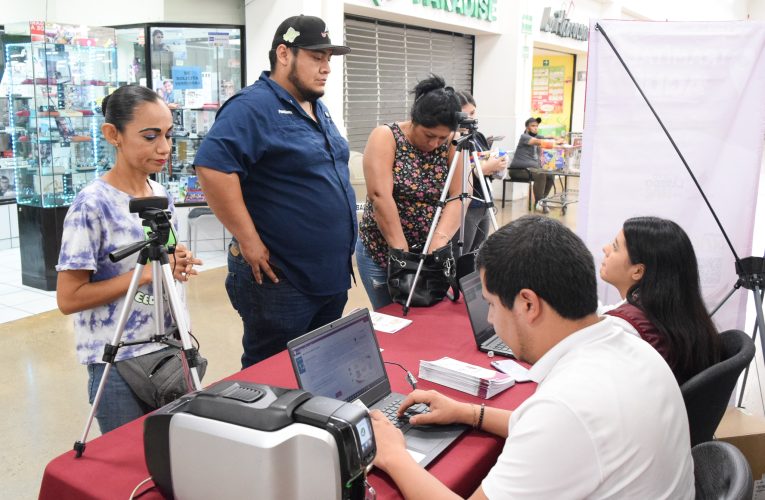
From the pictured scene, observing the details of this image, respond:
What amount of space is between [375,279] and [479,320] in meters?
0.71

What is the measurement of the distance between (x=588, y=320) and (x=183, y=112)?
536 cm

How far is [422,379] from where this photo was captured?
186 cm

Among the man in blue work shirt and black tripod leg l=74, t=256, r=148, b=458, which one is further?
the man in blue work shirt

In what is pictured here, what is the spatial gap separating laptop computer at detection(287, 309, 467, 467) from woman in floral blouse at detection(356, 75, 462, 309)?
0.95 meters

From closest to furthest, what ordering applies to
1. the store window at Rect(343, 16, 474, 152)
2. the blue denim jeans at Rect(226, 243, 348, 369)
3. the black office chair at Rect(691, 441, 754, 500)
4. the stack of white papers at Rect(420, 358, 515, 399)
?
the black office chair at Rect(691, 441, 754, 500), the stack of white papers at Rect(420, 358, 515, 399), the blue denim jeans at Rect(226, 243, 348, 369), the store window at Rect(343, 16, 474, 152)

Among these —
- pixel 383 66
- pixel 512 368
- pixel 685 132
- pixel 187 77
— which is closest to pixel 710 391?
pixel 512 368

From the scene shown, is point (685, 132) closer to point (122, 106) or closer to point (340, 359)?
point (340, 359)

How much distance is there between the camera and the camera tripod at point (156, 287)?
5.30 ft

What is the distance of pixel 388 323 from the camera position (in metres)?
2.33

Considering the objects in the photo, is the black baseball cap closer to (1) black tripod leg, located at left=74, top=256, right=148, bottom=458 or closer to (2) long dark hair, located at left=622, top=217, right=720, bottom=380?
(1) black tripod leg, located at left=74, top=256, right=148, bottom=458

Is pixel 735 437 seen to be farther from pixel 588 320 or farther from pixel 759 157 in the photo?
pixel 588 320

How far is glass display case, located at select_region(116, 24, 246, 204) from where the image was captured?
570 cm

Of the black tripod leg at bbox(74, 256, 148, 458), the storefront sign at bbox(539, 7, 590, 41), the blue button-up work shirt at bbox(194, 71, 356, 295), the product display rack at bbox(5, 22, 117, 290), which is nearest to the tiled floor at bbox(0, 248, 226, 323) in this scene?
the product display rack at bbox(5, 22, 117, 290)

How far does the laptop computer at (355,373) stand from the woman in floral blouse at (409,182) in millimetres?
950
